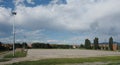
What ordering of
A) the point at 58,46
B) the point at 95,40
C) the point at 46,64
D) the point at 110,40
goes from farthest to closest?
the point at 58,46, the point at 95,40, the point at 110,40, the point at 46,64

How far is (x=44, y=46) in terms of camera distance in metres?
183

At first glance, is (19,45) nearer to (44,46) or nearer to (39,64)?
(44,46)

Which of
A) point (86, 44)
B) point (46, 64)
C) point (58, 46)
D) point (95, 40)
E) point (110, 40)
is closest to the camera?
point (46, 64)

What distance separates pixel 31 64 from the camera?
109 ft

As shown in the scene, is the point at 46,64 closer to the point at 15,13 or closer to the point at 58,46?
the point at 15,13

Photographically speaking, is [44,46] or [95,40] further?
[44,46]

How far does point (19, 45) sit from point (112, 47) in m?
77.1

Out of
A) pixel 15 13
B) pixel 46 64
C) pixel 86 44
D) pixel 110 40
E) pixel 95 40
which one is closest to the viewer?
pixel 46 64

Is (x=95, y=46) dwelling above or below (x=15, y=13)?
below

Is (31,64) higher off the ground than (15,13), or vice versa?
(15,13)

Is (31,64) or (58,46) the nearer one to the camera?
(31,64)

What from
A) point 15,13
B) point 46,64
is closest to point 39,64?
point 46,64

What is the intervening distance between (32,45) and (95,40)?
171 feet

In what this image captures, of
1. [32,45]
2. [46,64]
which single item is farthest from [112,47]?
[46,64]
